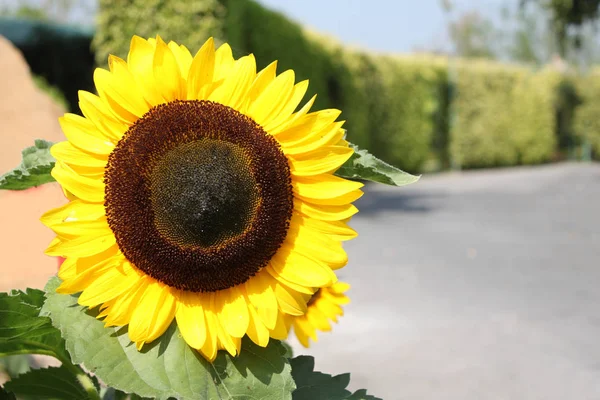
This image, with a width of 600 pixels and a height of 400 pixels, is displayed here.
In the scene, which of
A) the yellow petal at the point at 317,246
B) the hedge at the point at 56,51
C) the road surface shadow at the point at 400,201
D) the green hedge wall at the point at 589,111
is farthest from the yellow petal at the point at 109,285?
the green hedge wall at the point at 589,111

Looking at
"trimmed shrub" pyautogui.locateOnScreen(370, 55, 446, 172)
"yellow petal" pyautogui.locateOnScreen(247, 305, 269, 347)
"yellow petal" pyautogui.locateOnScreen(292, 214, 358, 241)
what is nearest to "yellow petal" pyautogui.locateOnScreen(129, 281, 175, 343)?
"yellow petal" pyautogui.locateOnScreen(247, 305, 269, 347)

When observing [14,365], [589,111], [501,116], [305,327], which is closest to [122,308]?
[305,327]

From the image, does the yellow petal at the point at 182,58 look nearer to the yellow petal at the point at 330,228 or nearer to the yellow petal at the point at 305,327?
the yellow petal at the point at 330,228

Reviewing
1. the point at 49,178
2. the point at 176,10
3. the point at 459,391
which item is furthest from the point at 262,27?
the point at 49,178

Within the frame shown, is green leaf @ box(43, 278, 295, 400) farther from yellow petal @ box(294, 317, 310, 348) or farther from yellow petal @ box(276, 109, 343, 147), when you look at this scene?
yellow petal @ box(294, 317, 310, 348)

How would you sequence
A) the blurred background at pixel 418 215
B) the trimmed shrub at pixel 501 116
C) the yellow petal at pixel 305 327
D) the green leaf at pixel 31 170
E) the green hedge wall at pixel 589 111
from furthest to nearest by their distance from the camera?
the green hedge wall at pixel 589 111 < the trimmed shrub at pixel 501 116 < the blurred background at pixel 418 215 < the yellow petal at pixel 305 327 < the green leaf at pixel 31 170
